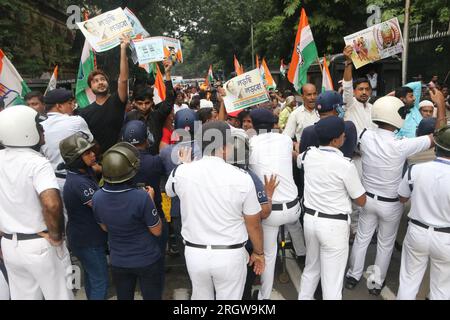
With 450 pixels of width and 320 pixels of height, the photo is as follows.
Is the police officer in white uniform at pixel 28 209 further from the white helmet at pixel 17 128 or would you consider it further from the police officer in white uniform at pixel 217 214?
the police officer in white uniform at pixel 217 214

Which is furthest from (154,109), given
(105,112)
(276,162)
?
(276,162)

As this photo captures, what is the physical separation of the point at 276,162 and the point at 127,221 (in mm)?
1489

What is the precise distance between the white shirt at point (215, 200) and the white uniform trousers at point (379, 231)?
1.74m

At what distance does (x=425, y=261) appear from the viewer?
3.36 meters

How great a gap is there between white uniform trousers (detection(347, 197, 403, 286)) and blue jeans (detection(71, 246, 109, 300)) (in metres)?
2.54

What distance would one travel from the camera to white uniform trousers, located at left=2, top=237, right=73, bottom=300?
2916mm

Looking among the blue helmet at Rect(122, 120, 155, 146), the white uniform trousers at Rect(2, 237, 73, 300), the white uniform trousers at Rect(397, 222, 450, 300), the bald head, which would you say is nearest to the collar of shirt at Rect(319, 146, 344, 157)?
the white uniform trousers at Rect(397, 222, 450, 300)

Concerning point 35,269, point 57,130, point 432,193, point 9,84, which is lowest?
point 35,269

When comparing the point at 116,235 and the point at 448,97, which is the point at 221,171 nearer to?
the point at 116,235

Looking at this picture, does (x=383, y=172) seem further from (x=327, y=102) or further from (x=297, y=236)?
(x=297, y=236)

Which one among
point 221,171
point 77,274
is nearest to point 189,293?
point 77,274

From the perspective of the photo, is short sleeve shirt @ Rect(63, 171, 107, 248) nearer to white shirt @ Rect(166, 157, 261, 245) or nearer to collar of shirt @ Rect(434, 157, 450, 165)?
white shirt @ Rect(166, 157, 261, 245)

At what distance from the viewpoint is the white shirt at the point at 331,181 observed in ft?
10.8

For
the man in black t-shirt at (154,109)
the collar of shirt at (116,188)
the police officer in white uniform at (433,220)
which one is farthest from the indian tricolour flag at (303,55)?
the collar of shirt at (116,188)
